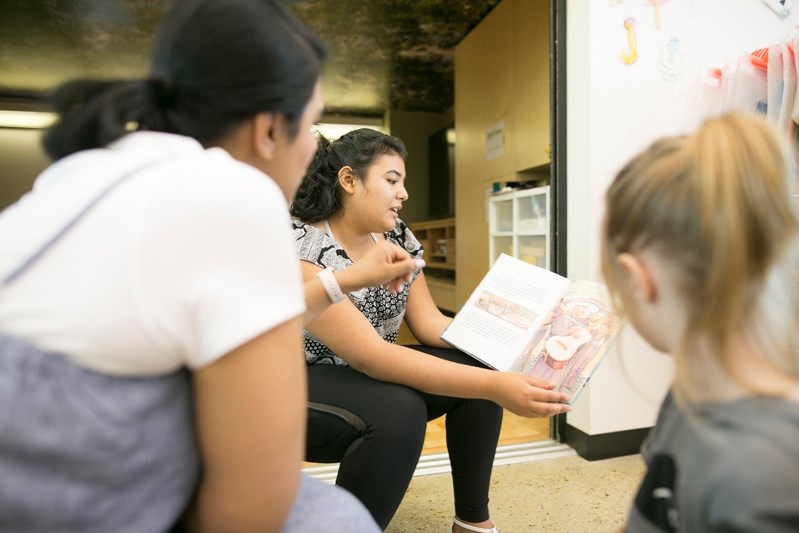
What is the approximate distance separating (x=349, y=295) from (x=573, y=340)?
0.46 metres

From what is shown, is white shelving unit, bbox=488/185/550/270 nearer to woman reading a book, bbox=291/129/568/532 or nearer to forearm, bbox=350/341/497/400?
woman reading a book, bbox=291/129/568/532

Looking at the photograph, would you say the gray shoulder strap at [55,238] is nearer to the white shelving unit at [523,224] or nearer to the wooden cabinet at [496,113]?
the white shelving unit at [523,224]

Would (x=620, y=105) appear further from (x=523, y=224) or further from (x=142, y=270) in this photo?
(x=142, y=270)

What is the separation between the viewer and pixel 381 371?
1.05 meters

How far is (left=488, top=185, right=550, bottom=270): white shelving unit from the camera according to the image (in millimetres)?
2314

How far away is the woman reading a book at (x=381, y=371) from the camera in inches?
38.1

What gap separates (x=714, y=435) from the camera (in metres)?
0.48

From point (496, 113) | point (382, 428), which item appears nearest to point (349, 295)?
point (382, 428)

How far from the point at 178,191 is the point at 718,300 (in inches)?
18.4

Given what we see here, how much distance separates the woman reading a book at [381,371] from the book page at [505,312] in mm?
72

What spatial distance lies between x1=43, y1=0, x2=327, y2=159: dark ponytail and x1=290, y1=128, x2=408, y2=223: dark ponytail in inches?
27.2

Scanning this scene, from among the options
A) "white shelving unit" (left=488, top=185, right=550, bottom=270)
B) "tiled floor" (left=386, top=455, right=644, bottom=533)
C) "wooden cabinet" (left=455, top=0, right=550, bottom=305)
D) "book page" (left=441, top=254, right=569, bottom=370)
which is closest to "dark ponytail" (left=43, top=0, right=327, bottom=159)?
"book page" (left=441, top=254, right=569, bottom=370)

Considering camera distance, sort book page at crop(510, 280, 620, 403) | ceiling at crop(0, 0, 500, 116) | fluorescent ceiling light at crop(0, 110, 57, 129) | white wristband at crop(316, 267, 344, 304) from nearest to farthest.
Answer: white wristband at crop(316, 267, 344, 304), book page at crop(510, 280, 620, 403), ceiling at crop(0, 0, 500, 116), fluorescent ceiling light at crop(0, 110, 57, 129)

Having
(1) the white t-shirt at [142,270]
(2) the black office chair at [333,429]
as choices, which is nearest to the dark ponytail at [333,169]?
(2) the black office chair at [333,429]
